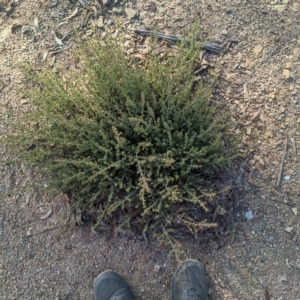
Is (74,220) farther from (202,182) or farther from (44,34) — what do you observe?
(44,34)

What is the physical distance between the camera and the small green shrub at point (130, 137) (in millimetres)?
2359

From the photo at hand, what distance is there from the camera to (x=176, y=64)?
8.73ft

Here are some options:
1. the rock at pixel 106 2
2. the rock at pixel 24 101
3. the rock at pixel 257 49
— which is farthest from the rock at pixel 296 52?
the rock at pixel 24 101

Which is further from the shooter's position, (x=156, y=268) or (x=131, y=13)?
(x=131, y=13)

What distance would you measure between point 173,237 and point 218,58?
1510 millimetres

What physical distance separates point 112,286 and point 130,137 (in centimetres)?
115

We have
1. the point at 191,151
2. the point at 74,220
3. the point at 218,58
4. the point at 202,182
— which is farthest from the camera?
the point at 218,58

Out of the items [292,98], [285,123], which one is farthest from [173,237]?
[292,98]

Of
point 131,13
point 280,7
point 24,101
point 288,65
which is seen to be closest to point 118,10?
point 131,13

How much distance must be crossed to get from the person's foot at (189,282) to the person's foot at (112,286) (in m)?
0.35

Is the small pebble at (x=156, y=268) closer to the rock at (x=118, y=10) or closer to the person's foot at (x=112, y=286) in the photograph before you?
the person's foot at (x=112, y=286)

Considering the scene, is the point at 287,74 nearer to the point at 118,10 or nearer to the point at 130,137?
the point at 130,137

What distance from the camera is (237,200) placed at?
2709mm

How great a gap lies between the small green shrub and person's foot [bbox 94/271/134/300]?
1.56 feet
